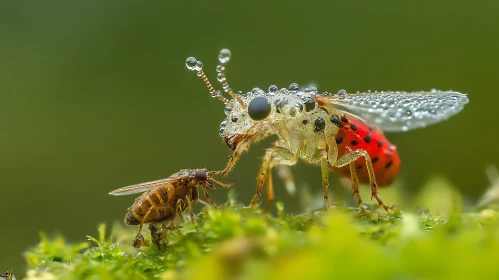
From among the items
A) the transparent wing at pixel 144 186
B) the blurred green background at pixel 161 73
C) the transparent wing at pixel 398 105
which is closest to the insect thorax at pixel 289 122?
the transparent wing at pixel 398 105

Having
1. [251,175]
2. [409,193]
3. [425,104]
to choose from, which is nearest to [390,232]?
[425,104]

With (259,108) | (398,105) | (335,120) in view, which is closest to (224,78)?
(259,108)

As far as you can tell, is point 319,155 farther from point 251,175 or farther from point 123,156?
point 123,156

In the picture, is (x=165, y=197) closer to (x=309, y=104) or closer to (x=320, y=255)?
(x=309, y=104)

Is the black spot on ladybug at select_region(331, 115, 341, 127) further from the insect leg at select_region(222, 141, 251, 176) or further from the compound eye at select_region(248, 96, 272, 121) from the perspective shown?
the insect leg at select_region(222, 141, 251, 176)

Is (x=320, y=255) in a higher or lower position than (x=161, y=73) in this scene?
lower

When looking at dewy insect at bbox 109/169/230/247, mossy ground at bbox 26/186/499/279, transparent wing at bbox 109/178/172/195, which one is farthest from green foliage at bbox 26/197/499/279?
transparent wing at bbox 109/178/172/195

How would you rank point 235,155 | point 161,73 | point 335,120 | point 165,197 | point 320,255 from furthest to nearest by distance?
point 161,73 → point 335,120 → point 235,155 → point 165,197 → point 320,255
